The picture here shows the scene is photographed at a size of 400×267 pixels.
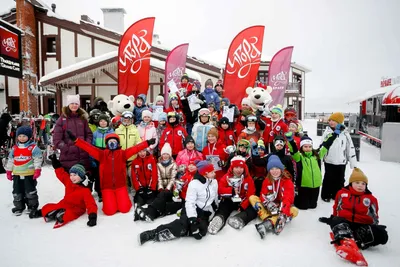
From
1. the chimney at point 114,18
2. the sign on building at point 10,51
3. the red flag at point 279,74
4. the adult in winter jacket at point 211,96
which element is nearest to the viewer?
the sign on building at point 10,51

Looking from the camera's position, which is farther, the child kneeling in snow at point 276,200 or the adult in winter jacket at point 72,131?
the adult in winter jacket at point 72,131

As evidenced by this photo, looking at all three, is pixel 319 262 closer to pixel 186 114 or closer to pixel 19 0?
pixel 186 114

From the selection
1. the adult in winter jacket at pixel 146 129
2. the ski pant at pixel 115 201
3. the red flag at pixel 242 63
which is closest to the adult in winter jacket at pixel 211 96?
the adult in winter jacket at pixel 146 129

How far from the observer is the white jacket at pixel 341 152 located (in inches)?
188

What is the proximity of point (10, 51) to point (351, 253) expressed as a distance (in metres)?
8.02

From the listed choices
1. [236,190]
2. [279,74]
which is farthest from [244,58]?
[236,190]

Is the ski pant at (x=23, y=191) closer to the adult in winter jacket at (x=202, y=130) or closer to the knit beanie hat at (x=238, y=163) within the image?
the adult in winter jacket at (x=202, y=130)

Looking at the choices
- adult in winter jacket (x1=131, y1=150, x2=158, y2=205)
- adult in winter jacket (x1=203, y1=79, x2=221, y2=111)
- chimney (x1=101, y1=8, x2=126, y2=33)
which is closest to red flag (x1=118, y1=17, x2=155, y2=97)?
adult in winter jacket (x1=203, y1=79, x2=221, y2=111)

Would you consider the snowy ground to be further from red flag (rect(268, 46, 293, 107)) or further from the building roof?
the building roof

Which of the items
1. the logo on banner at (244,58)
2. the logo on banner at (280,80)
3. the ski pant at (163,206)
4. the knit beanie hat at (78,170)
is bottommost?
the ski pant at (163,206)

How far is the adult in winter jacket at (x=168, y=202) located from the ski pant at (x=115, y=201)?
39 centimetres

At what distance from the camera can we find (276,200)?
4004 mm

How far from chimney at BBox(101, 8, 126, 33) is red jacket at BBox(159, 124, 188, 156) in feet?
54.2

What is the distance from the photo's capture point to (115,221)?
13.3ft
